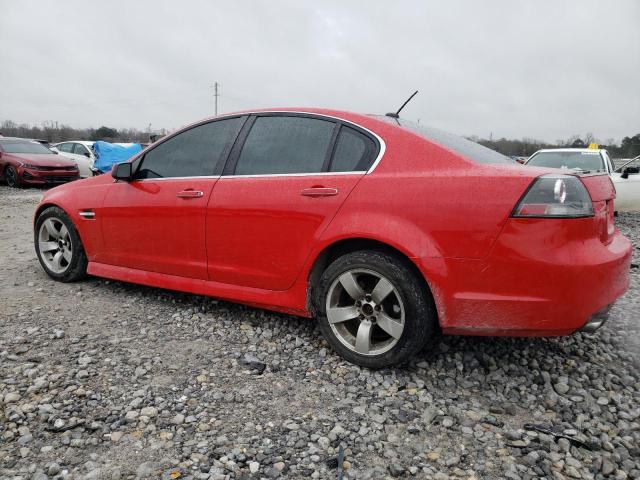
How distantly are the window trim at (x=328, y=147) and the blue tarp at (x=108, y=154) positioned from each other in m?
12.8

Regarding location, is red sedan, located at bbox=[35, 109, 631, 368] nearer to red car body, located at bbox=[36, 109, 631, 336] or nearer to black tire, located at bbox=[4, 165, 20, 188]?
red car body, located at bbox=[36, 109, 631, 336]

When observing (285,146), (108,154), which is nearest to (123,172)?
(285,146)

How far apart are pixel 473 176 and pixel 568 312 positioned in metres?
0.80

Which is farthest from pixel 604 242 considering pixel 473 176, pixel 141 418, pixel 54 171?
pixel 54 171

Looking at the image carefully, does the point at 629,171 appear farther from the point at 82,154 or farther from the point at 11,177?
the point at 82,154

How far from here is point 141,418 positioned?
7.51 ft

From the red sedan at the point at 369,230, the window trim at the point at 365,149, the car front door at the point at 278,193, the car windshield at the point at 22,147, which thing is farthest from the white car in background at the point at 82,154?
the window trim at the point at 365,149

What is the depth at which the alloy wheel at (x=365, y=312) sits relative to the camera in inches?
104

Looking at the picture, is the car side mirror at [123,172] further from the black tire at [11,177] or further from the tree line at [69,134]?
the tree line at [69,134]

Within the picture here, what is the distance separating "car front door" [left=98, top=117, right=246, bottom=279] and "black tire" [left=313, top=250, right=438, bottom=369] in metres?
1.16

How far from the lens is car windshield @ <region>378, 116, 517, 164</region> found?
106 inches

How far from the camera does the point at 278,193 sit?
299cm

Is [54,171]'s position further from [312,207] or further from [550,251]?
[550,251]

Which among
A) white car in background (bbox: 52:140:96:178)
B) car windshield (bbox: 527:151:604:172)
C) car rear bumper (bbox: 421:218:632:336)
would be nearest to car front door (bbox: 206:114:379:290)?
car rear bumper (bbox: 421:218:632:336)
